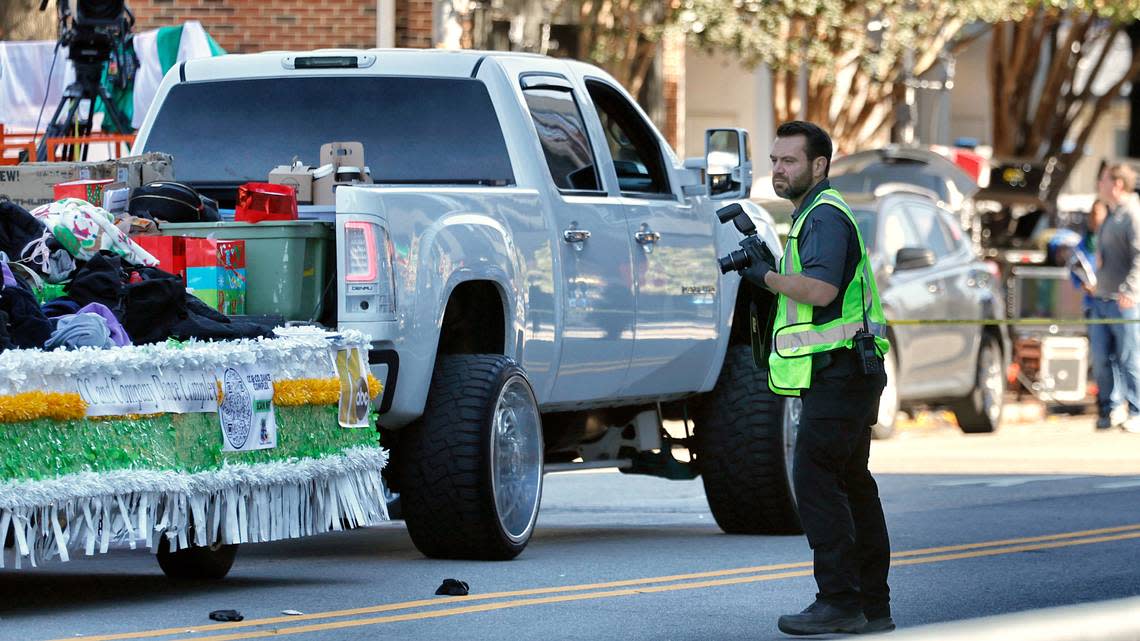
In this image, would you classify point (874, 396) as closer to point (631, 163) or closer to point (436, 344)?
point (436, 344)

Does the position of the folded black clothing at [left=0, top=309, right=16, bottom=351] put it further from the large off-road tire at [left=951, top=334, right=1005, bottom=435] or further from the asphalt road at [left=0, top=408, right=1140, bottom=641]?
the large off-road tire at [left=951, top=334, right=1005, bottom=435]

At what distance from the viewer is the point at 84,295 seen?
7785 mm

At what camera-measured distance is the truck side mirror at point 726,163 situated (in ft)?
35.0

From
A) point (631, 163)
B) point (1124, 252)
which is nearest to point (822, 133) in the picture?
point (631, 163)

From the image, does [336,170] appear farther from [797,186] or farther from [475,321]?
[797,186]

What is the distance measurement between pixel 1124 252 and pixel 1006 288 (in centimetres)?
529

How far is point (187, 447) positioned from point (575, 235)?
2610 millimetres

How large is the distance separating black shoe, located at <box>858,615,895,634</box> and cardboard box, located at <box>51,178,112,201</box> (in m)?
3.48

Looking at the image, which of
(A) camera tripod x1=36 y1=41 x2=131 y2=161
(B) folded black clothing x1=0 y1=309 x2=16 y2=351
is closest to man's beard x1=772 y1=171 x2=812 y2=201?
(B) folded black clothing x1=0 y1=309 x2=16 y2=351

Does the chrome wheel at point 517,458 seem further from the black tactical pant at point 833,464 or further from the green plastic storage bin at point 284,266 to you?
the black tactical pant at point 833,464

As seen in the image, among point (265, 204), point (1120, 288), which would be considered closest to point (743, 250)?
point (265, 204)

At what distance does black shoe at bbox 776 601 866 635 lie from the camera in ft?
22.6

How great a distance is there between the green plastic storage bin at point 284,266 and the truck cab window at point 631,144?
7.68ft

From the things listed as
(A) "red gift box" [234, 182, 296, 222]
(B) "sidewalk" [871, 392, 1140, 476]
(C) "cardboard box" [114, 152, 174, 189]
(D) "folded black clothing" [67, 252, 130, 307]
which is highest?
(C) "cardboard box" [114, 152, 174, 189]
